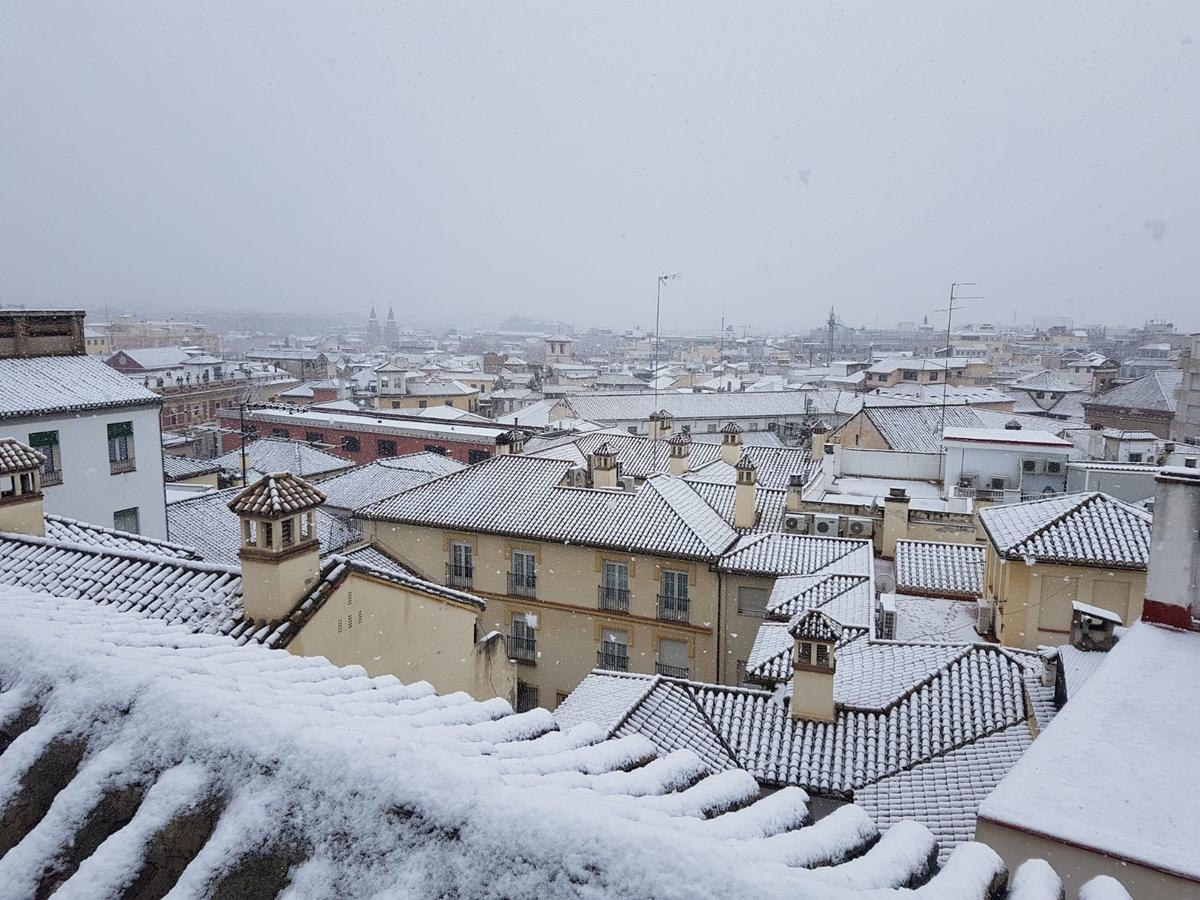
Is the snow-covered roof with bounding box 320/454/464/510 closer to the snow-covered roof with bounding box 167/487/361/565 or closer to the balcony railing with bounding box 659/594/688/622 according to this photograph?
the snow-covered roof with bounding box 167/487/361/565

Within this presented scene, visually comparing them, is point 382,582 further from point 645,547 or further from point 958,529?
point 958,529

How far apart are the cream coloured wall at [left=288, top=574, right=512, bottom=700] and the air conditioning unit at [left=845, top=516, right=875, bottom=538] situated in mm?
12327

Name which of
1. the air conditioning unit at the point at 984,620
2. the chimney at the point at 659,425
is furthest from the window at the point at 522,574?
the chimney at the point at 659,425

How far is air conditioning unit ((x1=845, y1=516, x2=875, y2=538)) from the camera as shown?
20984 millimetres

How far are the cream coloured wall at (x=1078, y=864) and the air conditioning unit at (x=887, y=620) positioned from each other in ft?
31.8

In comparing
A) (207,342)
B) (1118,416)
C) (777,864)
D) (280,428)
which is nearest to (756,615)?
(777,864)

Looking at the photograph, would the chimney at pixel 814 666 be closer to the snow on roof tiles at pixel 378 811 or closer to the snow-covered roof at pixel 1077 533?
the snow-covered roof at pixel 1077 533

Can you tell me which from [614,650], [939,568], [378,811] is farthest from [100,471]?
[378,811]

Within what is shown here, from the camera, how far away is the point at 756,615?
18.7 meters

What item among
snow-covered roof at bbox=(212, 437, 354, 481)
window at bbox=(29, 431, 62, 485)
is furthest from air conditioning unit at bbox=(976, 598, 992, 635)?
snow-covered roof at bbox=(212, 437, 354, 481)

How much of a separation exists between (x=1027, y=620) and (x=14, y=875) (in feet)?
47.1

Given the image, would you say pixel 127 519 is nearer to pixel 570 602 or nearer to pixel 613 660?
pixel 570 602

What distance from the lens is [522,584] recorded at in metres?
20.6

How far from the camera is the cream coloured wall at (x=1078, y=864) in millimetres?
3656
